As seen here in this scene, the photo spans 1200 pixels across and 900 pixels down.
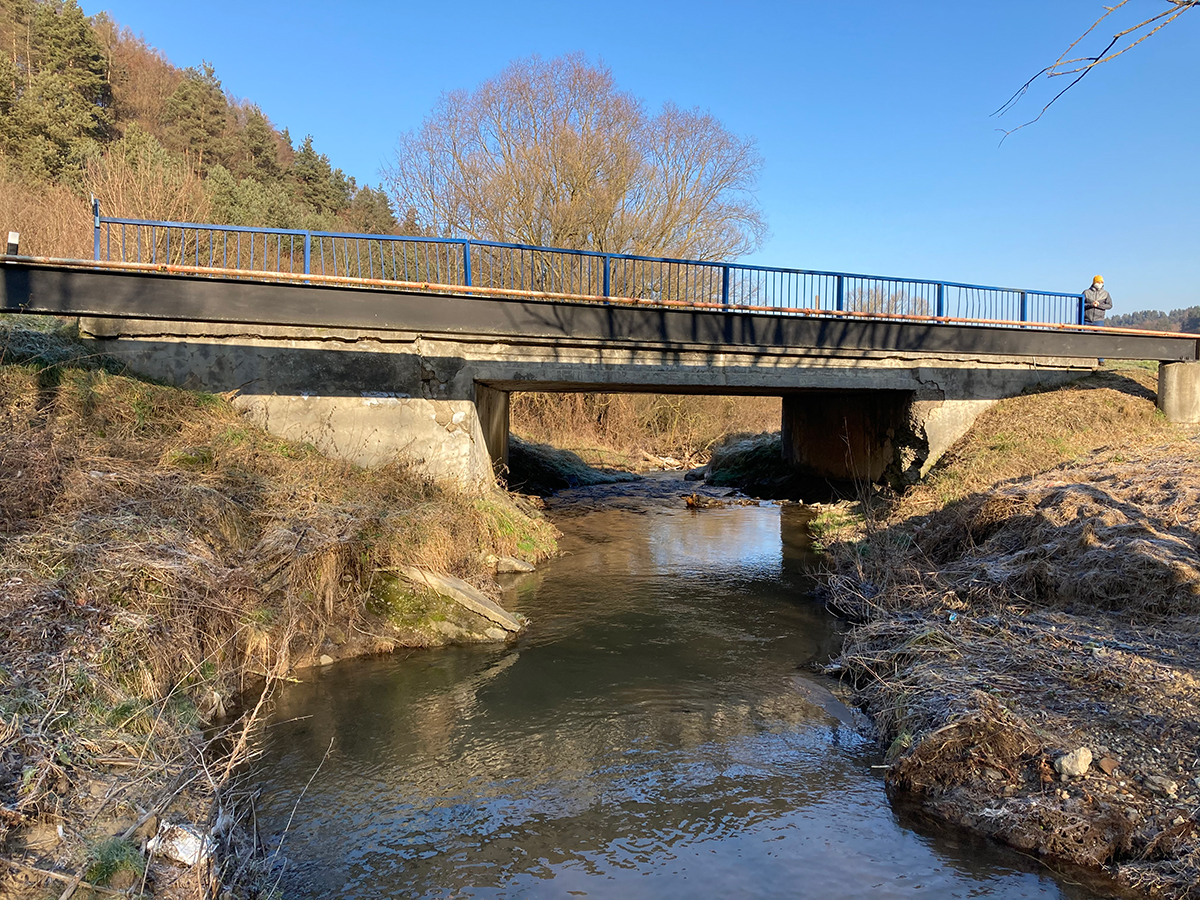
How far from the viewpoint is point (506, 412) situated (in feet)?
60.6

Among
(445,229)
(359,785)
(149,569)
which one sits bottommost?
(359,785)

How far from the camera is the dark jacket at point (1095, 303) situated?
15.6 m

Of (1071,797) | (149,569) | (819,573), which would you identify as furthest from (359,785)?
(819,573)

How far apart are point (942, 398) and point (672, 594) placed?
26.5 ft

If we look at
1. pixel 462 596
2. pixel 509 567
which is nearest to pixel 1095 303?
pixel 509 567

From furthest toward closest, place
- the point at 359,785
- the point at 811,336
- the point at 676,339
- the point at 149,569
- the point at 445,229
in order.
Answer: the point at 445,229
the point at 811,336
the point at 676,339
the point at 149,569
the point at 359,785

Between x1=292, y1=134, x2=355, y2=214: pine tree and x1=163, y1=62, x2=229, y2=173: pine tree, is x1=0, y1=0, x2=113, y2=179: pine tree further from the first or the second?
x1=292, y1=134, x2=355, y2=214: pine tree

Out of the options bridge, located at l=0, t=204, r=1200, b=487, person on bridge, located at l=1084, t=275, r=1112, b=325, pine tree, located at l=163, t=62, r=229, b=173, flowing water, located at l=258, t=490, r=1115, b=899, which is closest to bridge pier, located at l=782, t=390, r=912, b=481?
bridge, located at l=0, t=204, r=1200, b=487

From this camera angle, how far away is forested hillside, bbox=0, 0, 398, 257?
63.8ft

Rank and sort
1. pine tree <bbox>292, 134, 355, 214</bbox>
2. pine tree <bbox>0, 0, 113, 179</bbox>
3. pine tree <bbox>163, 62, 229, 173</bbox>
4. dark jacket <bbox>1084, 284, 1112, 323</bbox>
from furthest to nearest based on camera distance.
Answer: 1. pine tree <bbox>292, 134, 355, 214</bbox>
2. pine tree <bbox>163, 62, 229, 173</bbox>
3. pine tree <bbox>0, 0, 113, 179</bbox>
4. dark jacket <bbox>1084, 284, 1112, 323</bbox>

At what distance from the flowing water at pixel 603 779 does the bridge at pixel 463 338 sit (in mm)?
4366

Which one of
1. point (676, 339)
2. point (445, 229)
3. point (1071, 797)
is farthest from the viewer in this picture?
point (445, 229)

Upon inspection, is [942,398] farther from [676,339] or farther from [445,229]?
[445,229]

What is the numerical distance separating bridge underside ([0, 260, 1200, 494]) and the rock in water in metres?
8.54
